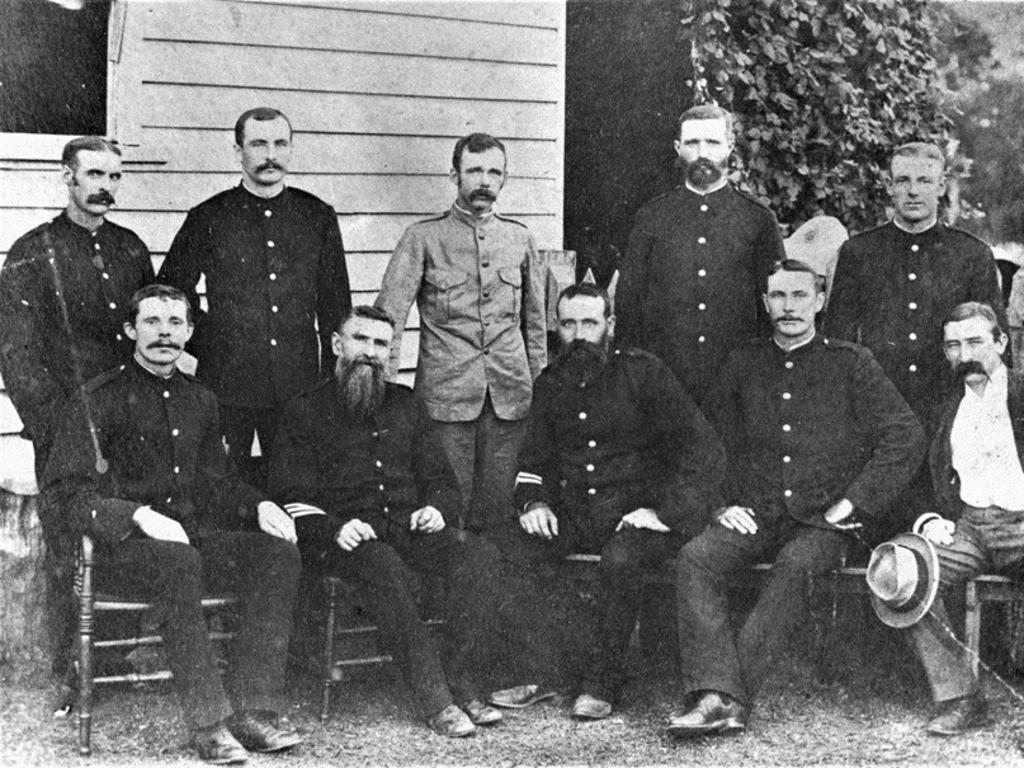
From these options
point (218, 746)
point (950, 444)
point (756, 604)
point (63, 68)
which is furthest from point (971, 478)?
point (63, 68)

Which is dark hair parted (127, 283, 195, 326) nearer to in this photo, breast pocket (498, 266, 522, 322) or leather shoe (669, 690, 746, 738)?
breast pocket (498, 266, 522, 322)

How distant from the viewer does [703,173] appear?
16.3 ft

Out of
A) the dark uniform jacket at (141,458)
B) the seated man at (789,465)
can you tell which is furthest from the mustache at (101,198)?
the seated man at (789,465)

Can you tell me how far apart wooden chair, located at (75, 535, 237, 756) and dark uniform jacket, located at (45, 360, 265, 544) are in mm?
110

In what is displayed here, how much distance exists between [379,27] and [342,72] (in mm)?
274

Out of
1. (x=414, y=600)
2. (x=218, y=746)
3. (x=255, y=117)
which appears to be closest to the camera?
(x=218, y=746)

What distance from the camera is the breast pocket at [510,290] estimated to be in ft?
16.8

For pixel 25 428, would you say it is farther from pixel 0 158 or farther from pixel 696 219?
pixel 696 219

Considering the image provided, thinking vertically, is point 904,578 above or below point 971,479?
below

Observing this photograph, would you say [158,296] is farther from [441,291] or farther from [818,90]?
Answer: [818,90]

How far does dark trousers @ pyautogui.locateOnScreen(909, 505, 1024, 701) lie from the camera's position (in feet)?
14.0

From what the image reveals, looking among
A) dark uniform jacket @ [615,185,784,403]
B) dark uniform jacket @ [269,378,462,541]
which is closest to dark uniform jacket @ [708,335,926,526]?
dark uniform jacket @ [615,185,784,403]

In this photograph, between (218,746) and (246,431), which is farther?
(246,431)

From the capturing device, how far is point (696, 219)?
16.4 ft
